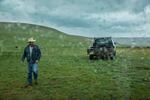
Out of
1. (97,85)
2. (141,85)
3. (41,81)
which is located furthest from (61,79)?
(141,85)

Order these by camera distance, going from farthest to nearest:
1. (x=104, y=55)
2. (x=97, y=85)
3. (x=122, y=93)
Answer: (x=104, y=55), (x=97, y=85), (x=122, y=93)

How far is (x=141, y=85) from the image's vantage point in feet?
66.8

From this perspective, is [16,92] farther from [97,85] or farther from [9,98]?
[97,85]

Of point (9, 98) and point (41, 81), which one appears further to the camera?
point (41, 81)

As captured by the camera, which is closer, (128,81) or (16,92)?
(16,92)

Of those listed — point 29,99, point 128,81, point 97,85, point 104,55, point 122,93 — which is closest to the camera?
point 29,99

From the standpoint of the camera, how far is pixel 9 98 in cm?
1672

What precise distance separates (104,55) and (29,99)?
22.6 m

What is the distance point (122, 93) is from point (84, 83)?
382cm

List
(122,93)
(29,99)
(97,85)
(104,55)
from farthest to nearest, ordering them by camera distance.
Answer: (104,55) < (97,85) < (122,93) < (29,99)

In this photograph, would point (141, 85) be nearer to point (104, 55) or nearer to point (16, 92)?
point (16, 92)

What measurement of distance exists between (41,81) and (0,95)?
4824 mm

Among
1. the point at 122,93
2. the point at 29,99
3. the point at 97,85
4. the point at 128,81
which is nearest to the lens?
the point at 29,99

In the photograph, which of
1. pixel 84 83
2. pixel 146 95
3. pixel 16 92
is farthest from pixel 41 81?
pixel 146 95
